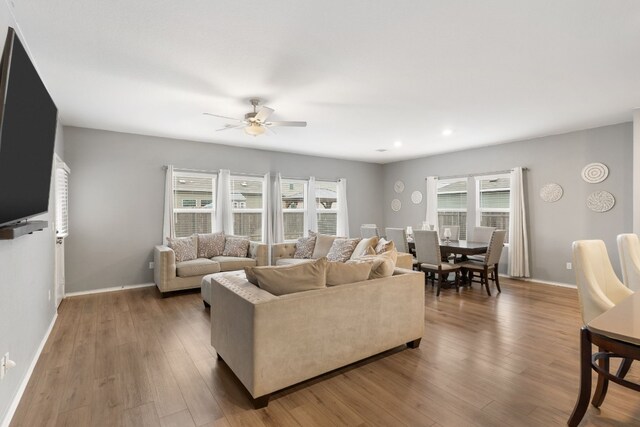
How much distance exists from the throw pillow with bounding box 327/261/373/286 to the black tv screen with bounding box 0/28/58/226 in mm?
1929

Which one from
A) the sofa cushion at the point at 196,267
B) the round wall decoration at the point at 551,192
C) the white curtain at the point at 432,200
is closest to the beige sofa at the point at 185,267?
the sofa cushion at the point at 196,267

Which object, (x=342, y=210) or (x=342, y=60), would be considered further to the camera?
(x=342, y=210)

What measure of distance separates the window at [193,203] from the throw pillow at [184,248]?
549 millimetres

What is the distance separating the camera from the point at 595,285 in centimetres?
209

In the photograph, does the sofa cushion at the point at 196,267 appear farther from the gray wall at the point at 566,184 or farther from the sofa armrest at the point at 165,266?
the gray wall at the point at 566,184

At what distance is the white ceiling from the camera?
2.11 metres

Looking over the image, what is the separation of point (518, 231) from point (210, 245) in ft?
18.0

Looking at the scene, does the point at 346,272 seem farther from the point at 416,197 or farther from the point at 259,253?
the point at 416,197

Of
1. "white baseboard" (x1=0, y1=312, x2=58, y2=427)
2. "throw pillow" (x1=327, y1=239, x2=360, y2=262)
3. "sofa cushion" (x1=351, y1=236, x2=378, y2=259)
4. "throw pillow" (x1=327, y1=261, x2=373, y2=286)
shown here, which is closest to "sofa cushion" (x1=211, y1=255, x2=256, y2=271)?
"throw pillow" (x1=327, y1=239, x2=360, y2=262)

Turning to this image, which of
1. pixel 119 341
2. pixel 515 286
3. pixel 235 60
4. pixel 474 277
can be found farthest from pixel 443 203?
pixel 119 341

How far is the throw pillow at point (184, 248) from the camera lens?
5090 mm

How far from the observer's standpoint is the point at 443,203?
7.13 metres

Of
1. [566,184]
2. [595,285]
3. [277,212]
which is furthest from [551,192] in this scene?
[277,212]

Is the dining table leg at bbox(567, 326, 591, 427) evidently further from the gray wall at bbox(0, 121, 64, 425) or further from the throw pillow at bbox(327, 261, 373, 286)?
the gray wall at bbox(0, 121, 64, 425)
